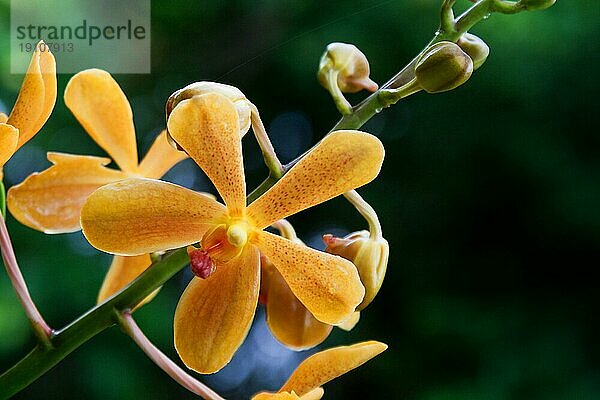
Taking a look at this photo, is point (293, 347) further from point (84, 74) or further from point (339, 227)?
point (339, 227)

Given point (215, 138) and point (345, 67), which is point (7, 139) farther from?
point (345, 67)

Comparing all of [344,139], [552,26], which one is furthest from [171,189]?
[552,26]

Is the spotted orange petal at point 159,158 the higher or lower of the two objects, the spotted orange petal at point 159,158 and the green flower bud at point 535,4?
the lower

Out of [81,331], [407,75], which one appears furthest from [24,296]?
[407,75]

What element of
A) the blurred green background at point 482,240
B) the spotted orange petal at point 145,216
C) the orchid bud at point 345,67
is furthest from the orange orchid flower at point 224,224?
the blurred green background at point 482,240

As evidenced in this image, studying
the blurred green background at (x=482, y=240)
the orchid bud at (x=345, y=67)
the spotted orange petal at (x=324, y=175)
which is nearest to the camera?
the spotted orange petal at (x=324, y=175)

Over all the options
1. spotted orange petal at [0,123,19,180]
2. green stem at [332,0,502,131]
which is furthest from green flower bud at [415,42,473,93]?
spotted orange petal at [0,123,19,180]

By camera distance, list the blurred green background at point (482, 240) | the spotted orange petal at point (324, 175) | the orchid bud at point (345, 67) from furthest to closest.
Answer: the blurred green background at point (482, 240)
the orchid bud at point (345, 67)
the spotted orange petal at point (324, 175)

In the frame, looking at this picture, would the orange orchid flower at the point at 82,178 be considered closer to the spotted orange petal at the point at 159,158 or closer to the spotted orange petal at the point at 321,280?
the spotted orange petal at the point at 159,158
